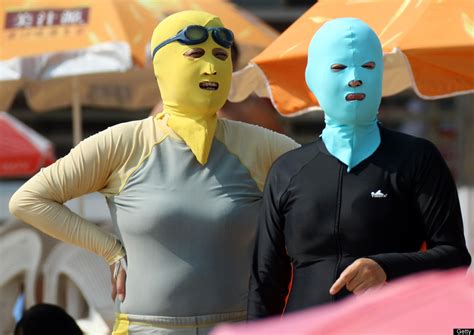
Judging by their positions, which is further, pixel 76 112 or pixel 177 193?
pixel 76 112

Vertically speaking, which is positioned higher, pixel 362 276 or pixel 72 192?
pixel 362 276

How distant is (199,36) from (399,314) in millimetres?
1903

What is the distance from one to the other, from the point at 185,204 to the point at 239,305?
0.36 metres

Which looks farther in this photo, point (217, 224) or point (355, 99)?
point (217, 224)

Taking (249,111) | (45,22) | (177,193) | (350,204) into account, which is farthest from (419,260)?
(45,22)

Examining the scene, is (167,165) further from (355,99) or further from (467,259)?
(467,259)

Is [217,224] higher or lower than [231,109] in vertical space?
higher

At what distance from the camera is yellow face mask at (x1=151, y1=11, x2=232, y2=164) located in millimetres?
3338

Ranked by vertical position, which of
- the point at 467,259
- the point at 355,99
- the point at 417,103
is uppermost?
the point at 355,99

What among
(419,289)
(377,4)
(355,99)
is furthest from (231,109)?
(419,289)

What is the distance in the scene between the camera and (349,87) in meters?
2.98

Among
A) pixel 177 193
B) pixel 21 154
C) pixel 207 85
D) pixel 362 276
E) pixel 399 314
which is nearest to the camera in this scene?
pixel 399 314

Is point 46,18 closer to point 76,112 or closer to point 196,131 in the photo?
point 76,112

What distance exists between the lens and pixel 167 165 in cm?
329
